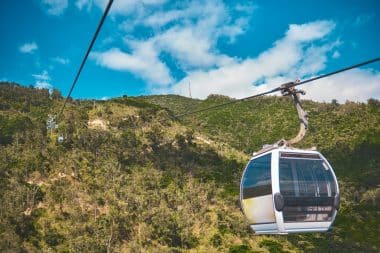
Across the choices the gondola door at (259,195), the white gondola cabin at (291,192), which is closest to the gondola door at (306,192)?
the white gondola cabin at (291,192)

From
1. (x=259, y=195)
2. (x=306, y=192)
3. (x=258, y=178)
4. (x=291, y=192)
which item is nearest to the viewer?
(x=291, y=192)

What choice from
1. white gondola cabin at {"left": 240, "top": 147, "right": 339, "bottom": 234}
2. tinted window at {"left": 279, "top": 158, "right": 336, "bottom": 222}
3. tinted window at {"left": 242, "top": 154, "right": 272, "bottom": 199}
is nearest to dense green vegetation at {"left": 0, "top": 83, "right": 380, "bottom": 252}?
tinted window at {"left": 242, "top": 154, "right": 272, "bottom": 199}

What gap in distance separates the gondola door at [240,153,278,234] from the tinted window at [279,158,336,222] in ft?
1.46

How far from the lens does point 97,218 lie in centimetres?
3412

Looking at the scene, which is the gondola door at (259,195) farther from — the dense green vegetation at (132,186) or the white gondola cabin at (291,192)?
the dense green vegetation at (132,186)

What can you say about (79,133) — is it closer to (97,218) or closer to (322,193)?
(97,218)

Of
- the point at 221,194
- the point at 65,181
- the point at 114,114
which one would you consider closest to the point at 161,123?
the point at 114,114

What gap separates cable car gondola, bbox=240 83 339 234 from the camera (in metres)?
11.4

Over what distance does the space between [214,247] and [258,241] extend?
5.12 metres

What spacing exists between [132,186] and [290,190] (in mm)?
29331

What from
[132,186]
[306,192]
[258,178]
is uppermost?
[132,186]

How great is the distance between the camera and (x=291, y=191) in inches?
453

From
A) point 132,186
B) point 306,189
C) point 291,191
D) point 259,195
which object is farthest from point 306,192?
point 132,186

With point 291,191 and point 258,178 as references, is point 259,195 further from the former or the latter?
point 291,191
